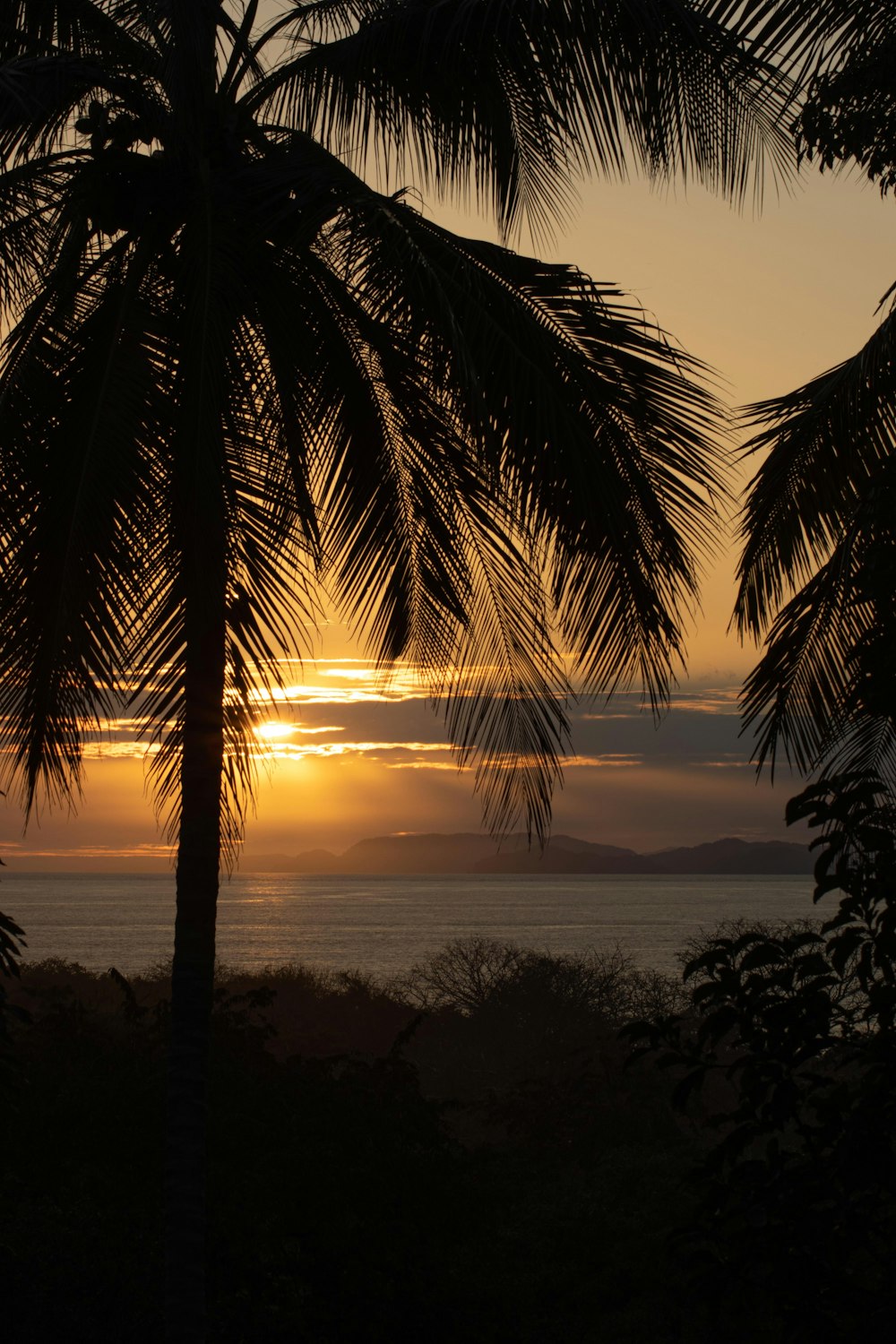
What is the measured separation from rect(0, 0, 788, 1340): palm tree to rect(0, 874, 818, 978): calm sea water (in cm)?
5751

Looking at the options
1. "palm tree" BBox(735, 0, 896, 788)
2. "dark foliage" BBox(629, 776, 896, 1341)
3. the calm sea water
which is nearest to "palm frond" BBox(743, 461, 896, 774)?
A: "palm tree" BBox(735, 0, 896, 788)

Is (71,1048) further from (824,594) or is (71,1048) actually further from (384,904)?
(384,904)

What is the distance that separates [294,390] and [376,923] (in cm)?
12555

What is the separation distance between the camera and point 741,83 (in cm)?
639

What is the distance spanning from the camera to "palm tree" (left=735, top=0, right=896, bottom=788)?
21.9 feet

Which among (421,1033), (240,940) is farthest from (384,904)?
(421,1033)

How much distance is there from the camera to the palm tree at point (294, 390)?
596 cm

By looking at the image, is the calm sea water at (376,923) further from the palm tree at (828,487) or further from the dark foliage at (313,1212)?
the palm tree at (828,487)

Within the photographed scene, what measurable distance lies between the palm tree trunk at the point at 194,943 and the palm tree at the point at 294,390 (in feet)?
0.06

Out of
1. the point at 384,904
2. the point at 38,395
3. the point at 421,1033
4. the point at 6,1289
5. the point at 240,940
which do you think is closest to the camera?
the point at 38,395

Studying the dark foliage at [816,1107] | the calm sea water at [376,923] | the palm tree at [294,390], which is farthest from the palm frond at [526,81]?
the calm sea water at [376,923]

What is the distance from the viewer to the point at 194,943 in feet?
21.1

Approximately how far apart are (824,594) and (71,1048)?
9069mm

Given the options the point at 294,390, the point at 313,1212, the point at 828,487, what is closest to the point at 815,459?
the point at 828,487
